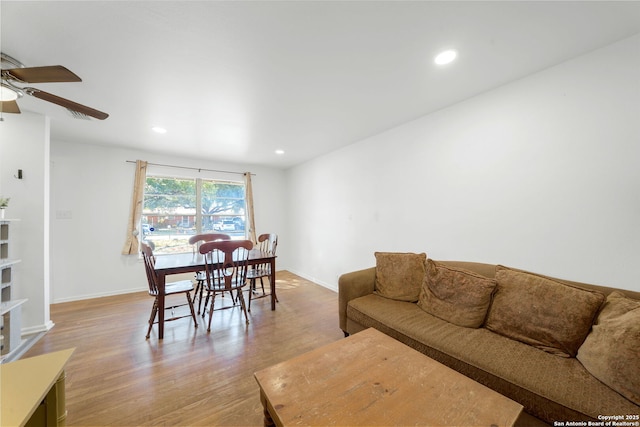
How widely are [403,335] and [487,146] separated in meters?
1.86

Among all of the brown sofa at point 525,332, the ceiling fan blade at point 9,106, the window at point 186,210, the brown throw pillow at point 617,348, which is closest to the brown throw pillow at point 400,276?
the brown sofa at point 525,332

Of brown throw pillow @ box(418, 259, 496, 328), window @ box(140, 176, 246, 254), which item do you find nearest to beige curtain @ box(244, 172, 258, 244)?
window @ box(140, 176, 246, 254)

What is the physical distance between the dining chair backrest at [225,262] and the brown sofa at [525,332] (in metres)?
1.35

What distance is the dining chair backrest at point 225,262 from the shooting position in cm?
253

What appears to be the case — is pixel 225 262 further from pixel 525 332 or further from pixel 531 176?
pixel 531 176

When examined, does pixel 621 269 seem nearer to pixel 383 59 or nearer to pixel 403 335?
pixel 403 335

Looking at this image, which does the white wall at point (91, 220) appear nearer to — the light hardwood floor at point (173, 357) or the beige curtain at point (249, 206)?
the light hardwood floor at point (173, 357)

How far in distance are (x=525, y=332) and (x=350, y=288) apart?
1.32 m

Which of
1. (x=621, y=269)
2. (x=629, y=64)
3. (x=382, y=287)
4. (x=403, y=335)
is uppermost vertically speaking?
(x=629, y=64)

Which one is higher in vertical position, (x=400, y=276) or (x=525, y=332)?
(x=400, y=276)

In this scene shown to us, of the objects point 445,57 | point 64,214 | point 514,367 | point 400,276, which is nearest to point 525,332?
point 514,367

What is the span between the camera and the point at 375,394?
104 cm

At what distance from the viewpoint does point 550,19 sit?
4.40 ft

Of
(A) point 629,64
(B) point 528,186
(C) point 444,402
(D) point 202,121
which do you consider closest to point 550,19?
(A) point 629,64
